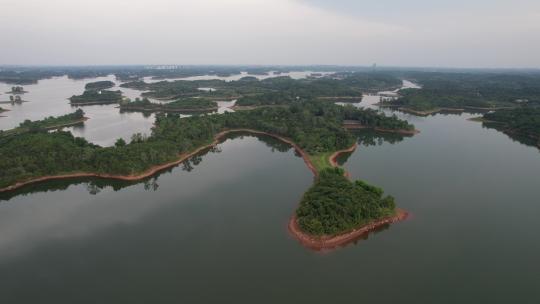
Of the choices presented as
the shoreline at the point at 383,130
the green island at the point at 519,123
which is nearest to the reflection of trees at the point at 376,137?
the shoreline at the point at 383,130

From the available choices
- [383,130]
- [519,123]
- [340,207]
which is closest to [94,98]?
[383,130]

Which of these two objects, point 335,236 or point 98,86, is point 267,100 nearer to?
point 335,236

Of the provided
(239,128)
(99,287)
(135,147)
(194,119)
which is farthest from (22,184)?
(239,128)

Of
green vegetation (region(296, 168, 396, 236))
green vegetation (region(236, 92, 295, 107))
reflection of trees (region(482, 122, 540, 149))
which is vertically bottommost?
green vegetation (region(296, 168, 396, 236))

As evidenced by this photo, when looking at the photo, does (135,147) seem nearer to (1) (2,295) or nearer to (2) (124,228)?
(2) (124,228)

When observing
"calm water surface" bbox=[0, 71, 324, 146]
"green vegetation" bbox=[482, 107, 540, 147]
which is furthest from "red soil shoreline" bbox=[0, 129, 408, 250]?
"green vegetation" bbox=[482, 107, 540, 147]

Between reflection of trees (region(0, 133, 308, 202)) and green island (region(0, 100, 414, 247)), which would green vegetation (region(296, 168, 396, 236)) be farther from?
reflection of trees (region(0, 133, 308, 202))
